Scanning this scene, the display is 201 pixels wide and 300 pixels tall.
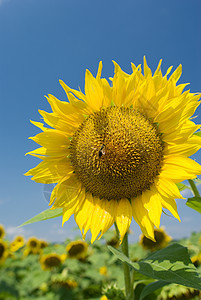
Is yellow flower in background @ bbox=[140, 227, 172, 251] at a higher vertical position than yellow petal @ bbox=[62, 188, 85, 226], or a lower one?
lower

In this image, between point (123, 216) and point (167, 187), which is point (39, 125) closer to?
point (123, 216)

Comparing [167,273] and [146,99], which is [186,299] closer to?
[167,273]

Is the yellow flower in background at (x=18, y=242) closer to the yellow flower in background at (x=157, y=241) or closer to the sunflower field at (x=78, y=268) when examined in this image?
the sunflower field at (x=78, y=268)

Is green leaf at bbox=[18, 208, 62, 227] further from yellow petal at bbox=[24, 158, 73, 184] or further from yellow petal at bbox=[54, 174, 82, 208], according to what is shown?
yellow petal at bbox=[24, 158, 73, 184]

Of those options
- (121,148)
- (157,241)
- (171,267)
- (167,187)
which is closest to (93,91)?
(121,148)

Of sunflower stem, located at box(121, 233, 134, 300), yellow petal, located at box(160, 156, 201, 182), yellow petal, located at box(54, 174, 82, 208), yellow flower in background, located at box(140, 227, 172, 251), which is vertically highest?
yellow petal, located at box(54, 174, 82, 208)

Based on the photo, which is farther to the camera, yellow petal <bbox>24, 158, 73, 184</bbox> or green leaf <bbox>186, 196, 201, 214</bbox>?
yellow petal <bbox>24, 158, 73, 184</bbox>

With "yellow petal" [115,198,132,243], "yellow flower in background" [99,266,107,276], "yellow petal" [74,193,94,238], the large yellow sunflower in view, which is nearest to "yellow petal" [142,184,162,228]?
the large yellow sunflower
